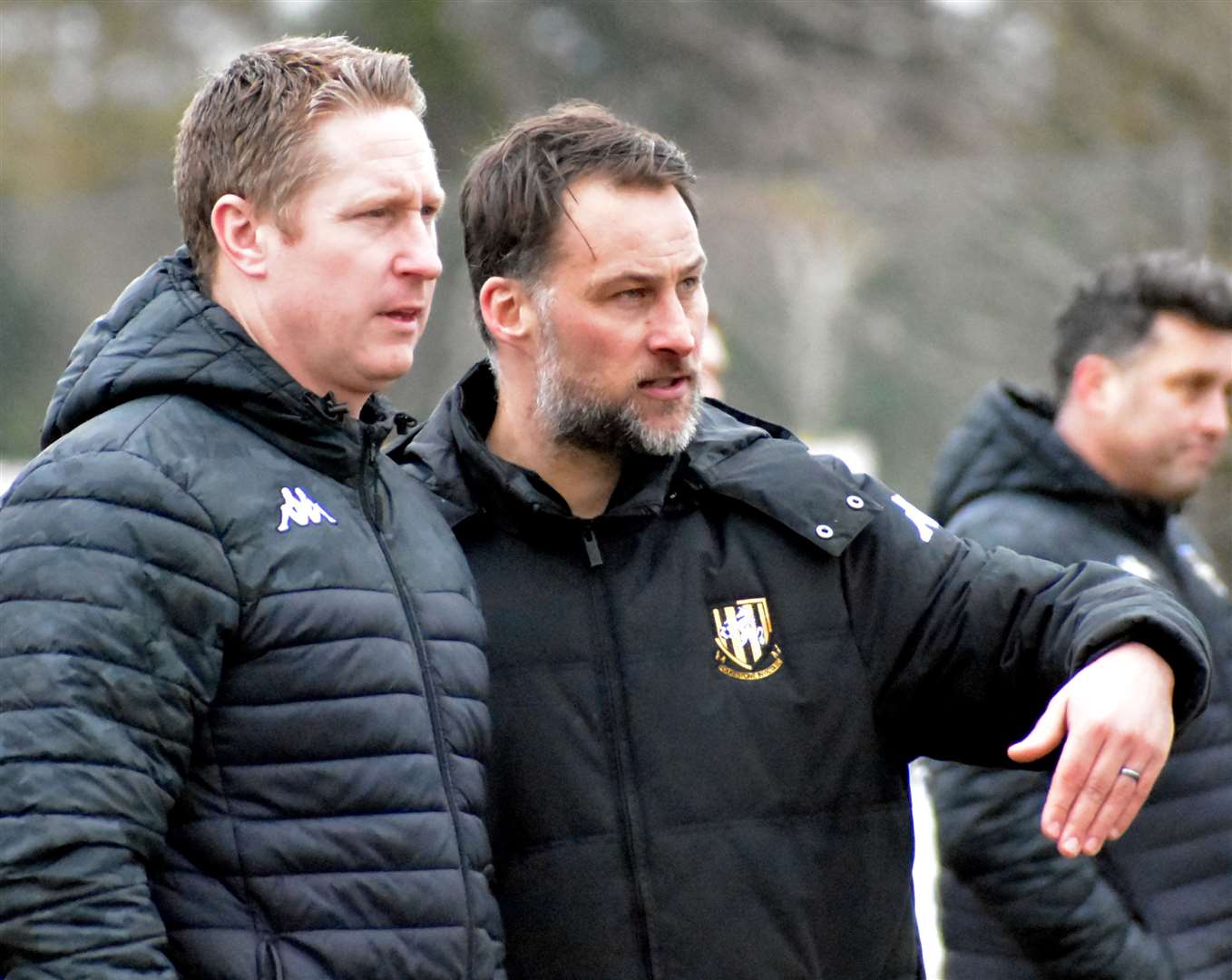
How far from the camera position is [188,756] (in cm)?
207

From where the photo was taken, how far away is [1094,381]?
14.2 feet

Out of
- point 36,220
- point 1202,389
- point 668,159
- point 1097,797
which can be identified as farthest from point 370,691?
point 36,220

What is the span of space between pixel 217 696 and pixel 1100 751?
1071 mm

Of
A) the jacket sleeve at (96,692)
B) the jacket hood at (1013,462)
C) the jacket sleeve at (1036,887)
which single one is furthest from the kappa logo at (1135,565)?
the jacket sleeve at (96,692)

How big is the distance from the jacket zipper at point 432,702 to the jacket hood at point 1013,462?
6.71ft

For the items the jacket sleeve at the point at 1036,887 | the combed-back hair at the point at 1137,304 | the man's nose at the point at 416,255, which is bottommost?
the jacket sleeve at the point at 1036,887

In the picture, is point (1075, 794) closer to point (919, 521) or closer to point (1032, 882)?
point (919, 521)

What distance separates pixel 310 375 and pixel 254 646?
400mm

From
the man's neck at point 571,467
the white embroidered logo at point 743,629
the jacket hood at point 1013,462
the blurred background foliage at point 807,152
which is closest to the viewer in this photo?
the white embroidered logo at point 743,629

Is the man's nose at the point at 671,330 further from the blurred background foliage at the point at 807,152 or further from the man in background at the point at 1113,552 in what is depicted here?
the man in background at the point at 1113,552

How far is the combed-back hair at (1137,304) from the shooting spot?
439cm

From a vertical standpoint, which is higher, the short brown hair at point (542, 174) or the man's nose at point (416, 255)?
the short brown hair at point (542, 174)

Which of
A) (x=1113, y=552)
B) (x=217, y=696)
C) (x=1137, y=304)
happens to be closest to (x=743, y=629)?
(x=217, y=696)

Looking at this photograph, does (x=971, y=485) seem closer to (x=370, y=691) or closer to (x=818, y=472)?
(x=818, y=472)
